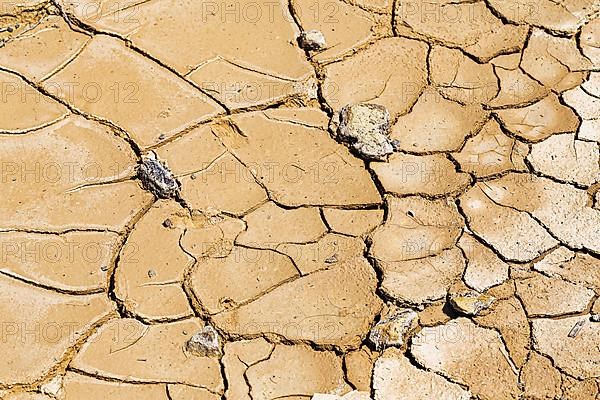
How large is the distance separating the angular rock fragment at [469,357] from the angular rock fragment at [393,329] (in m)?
0.05

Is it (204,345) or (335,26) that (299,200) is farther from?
(335,26)

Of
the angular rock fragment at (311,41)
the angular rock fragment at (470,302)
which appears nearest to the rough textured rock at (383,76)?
the angular rock fragment at (311,41)

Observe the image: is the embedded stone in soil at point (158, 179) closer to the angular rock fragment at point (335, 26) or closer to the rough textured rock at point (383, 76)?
the rough textured rock at point (383, 76)

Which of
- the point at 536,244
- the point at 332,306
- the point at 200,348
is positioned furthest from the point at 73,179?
the point at 536,244

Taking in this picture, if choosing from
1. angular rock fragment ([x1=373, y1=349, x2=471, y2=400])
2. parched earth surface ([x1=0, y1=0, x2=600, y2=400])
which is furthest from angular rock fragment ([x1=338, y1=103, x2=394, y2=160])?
angular rock fragment ([x1=373, y1=349, x2=471, y2=400])

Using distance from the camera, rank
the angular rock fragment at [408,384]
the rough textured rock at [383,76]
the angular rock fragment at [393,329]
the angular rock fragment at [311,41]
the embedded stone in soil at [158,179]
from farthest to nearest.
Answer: the angular rock fragment at [311,41]
the rough textured rock at [383,76]
the embedded stone in soil at [158,179]
the angular rock fragment at [393,329]
the angular rock fragment at [408,384]

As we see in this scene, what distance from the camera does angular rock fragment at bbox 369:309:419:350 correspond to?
9.84 feet

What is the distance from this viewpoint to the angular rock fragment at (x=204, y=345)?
9.76 feet

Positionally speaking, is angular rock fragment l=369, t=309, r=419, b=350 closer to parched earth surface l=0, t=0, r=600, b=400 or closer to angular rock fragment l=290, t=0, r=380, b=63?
parched earth surface l=0, t=0, r=600, b=400

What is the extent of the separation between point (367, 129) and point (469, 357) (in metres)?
1.06

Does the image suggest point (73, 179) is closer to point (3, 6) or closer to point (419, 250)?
point (3, 6)

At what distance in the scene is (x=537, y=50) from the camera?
13.2 feet

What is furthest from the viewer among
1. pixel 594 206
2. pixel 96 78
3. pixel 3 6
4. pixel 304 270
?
pixel 3 6

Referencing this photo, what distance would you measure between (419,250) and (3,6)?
2.19 metres
